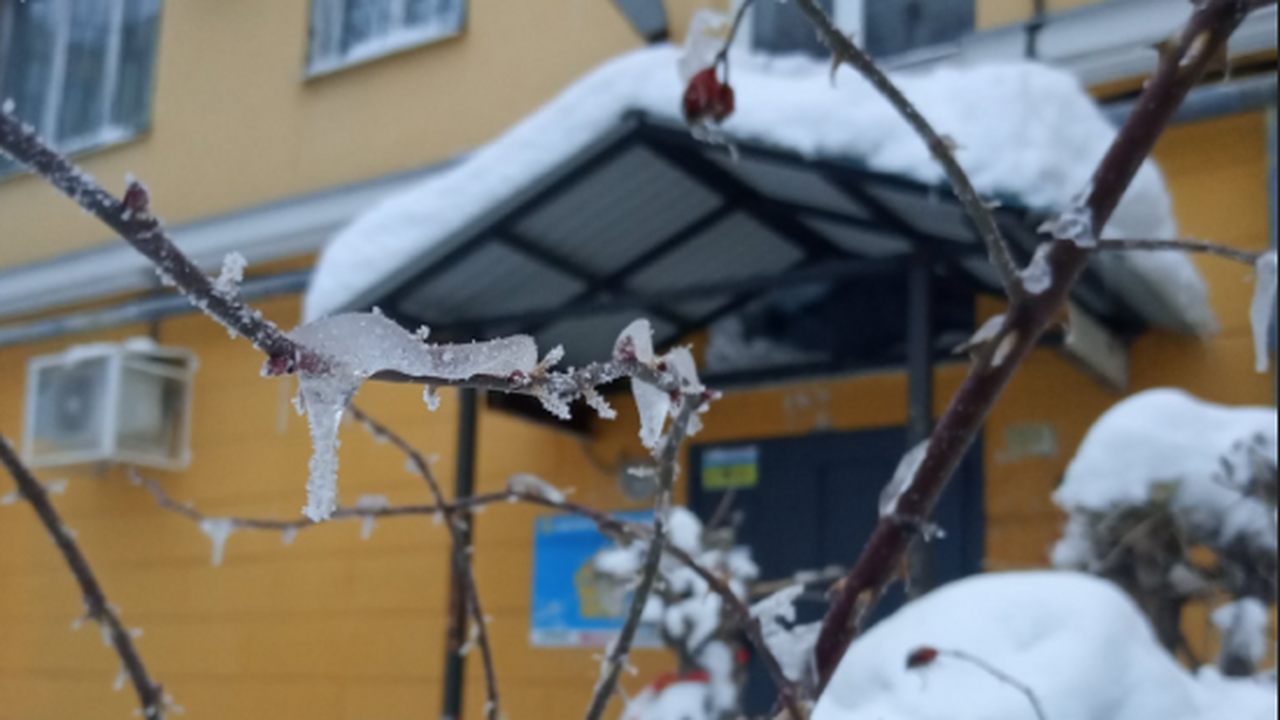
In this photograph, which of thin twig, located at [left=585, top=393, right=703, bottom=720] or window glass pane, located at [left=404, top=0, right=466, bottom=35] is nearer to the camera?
thin twig, located at [left=585, top=393, right=703, bottom=720]

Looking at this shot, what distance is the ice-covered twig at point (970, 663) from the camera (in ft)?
2.88

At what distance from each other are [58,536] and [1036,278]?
0.64 metres

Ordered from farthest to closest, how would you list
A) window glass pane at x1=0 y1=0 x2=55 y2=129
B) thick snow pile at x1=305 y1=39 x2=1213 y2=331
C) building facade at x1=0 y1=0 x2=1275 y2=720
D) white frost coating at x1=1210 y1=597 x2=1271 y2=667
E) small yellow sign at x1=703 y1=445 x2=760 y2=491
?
small yellow sign at x1=703 y1=445 x2=760 y2=491 → thick snow pile at x1=305 y1=39 x2=1213 y2=331 → white frost coating at x1=1210 y1=597 x2=1271 y2=667 → building facade at x1=0 y1=0 x2=1275 y2=720 → window glass pane at x1=0 y1=0 x2=55 y2=129

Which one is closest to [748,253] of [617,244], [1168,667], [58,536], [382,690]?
[617,244]

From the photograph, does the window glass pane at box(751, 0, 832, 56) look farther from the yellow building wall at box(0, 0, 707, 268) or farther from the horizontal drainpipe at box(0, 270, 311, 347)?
the horizontal drainpipe at box(0, 270, 311, 347)

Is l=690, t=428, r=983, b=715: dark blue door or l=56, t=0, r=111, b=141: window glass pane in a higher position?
l=56, t=0, r=111, b=141: window glass pane

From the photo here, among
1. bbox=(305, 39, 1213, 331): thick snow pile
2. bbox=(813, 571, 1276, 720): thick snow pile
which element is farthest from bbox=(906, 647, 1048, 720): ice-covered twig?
bbox=(305, 39, 1213, 331): thick snow pile

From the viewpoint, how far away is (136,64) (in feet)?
4.41

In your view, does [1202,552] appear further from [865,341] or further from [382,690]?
[382,690]

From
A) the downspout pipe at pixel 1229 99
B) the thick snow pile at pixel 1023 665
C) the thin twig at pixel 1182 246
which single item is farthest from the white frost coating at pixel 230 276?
the downspout pipe at pixel 1229 99

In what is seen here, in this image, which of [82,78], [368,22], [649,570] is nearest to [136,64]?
[82,78]

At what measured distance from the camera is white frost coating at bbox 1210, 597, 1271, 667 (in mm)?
2586

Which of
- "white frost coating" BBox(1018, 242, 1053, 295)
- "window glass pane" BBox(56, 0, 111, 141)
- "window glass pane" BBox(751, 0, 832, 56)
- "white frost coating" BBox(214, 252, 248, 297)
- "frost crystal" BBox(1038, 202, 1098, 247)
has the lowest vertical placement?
"white frost coating" BBox(214, 252, 248, 297)

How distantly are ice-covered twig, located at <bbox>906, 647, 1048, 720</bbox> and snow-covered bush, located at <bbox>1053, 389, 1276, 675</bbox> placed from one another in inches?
74.1
